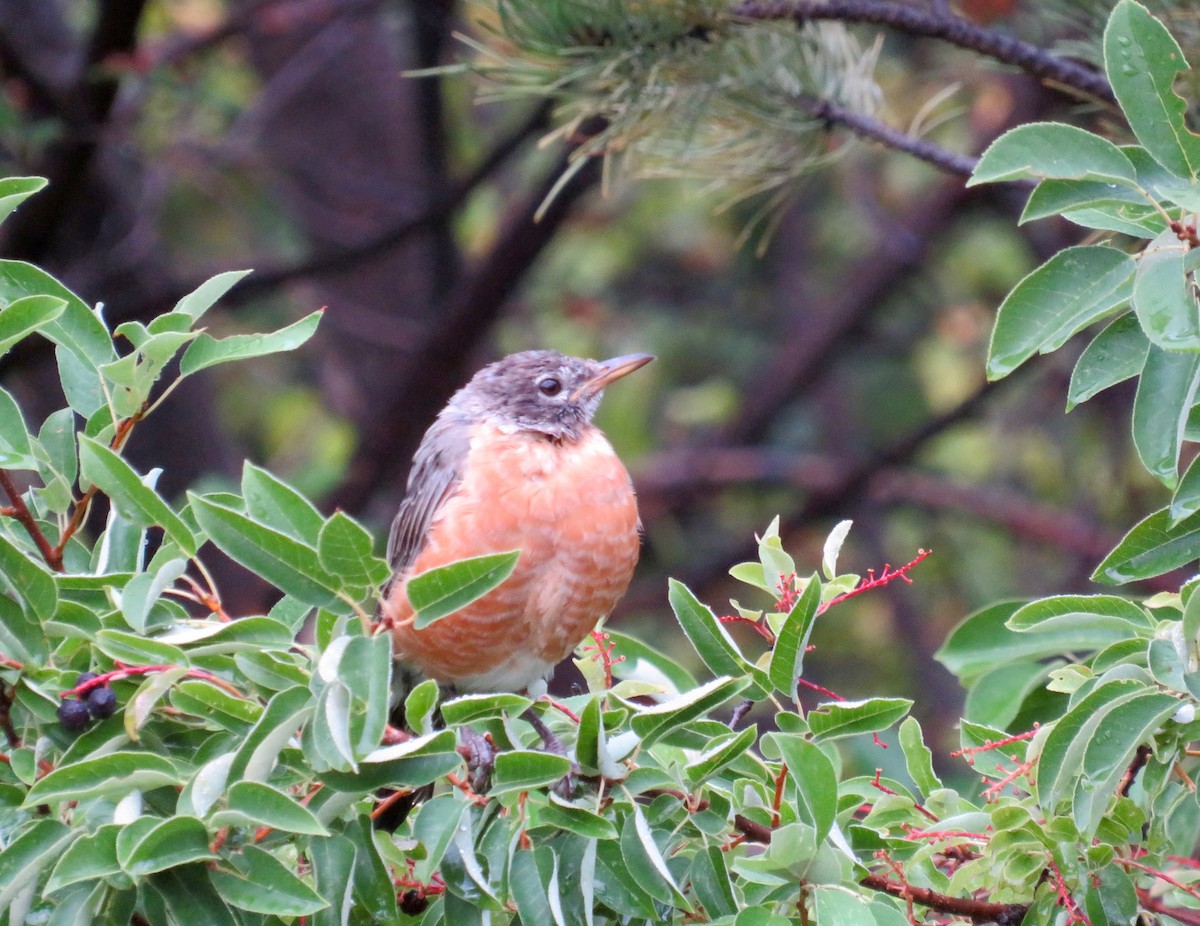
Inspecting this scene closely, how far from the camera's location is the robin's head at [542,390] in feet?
11.8

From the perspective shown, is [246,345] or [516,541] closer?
[246,345]

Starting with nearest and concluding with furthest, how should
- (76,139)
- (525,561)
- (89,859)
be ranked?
(89,859)
(525,561)
(76,139)

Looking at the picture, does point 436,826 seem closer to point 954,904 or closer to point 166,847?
point 166,847

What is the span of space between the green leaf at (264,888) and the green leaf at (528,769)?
282mm

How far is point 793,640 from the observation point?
1953mm

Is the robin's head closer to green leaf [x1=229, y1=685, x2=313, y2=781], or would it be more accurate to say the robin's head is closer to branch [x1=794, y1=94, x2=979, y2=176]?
branch [x1=794, y1=94, x2=979, y2=176]

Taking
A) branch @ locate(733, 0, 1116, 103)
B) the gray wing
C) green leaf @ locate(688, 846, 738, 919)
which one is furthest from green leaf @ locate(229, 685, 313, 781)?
branch @ locate(733, 0, 1116, 103)

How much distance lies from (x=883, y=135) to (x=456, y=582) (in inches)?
86.7

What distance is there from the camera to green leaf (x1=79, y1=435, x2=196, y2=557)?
1805 mm

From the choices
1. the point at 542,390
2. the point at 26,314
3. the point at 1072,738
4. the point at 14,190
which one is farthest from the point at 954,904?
the point at 542,390

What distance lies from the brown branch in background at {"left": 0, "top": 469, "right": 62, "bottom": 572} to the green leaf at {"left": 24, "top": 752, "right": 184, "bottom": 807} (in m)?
0.38

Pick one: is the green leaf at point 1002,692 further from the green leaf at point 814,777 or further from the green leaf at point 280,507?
the green leaf at point 280,507

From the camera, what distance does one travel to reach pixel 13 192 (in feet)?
6.53

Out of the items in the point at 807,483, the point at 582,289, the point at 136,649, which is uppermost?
the point at 136,649
